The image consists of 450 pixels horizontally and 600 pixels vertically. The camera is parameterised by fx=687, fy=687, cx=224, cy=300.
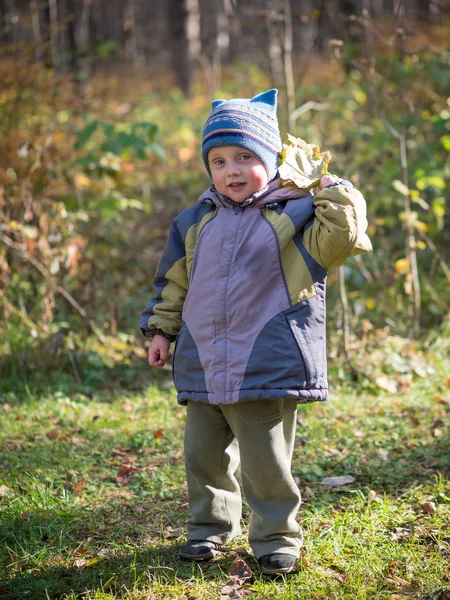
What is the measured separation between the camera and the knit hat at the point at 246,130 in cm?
264

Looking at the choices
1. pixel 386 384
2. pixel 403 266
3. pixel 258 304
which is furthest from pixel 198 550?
pixel 403 266

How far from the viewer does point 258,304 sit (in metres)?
2.66

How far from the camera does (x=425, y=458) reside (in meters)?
3.86

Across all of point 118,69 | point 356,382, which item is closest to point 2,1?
point 356,382

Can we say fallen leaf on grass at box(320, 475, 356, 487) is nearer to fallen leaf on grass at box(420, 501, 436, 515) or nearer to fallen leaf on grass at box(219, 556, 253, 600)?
fallen leaf on grass at box(420, 501, 436, 515)

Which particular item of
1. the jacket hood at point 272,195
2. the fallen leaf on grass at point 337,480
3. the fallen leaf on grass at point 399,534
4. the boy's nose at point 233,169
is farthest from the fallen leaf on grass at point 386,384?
the boy's nose at point 233,169

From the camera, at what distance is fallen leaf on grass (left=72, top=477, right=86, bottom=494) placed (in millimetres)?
3529

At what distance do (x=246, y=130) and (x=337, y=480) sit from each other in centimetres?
196

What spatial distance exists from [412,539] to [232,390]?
3.55 feet

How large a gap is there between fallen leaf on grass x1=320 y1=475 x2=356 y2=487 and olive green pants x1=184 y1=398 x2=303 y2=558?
2.44ft

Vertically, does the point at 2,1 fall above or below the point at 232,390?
above

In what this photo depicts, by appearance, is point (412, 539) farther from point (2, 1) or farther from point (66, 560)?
point (2, 1)

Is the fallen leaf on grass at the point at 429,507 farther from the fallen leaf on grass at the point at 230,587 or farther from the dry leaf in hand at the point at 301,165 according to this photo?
the dry leaf in hand at the point at 301,165

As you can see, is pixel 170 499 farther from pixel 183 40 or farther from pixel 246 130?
pixel 183 40
